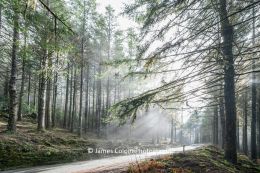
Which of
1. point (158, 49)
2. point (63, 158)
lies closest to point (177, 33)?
point (158, 49)

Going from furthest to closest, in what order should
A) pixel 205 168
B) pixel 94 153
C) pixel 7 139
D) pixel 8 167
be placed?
pixel 94 153
pixel 7 139
pixel 8 167
pixel 205 168

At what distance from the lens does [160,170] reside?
25.8ft

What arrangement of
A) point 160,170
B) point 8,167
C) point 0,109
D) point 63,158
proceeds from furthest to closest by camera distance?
point 0,109, point 63,158, point 8,167, point 160,170

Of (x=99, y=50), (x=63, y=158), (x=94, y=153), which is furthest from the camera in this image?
(x=99, y=50)

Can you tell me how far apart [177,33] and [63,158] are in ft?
35.7

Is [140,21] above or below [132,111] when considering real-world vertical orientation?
above

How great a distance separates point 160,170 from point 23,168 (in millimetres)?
7585

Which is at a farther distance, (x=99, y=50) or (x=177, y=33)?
(x=99, y=50)

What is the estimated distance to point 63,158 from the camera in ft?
49.6

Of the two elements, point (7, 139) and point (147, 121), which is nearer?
point (7, 139)

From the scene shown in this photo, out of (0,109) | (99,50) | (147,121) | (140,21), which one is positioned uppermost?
(99,50)

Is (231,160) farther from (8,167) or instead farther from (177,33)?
(8,167)

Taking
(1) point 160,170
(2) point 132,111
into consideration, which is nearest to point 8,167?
(2) point 132,111

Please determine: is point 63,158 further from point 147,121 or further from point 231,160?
point 147,121
